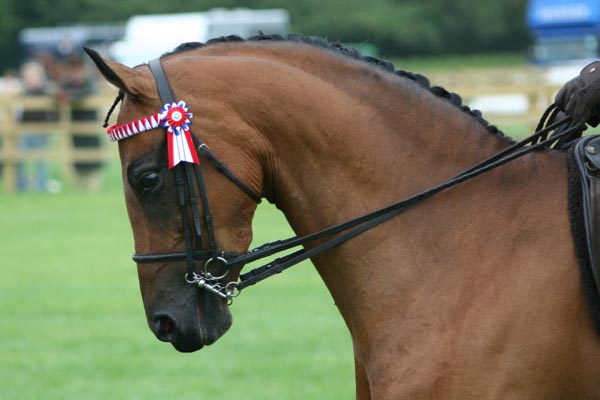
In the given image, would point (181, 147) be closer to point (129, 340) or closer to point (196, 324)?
point (196, 324)

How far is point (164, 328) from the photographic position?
356cm

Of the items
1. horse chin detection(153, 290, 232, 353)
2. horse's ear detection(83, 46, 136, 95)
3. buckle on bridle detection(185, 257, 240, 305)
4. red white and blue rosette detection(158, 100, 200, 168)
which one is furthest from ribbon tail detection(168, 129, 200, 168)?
horse chin detection(153, 290, 232, 353)

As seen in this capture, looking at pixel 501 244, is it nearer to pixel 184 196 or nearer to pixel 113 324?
pixel 184 196

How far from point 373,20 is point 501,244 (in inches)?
2147

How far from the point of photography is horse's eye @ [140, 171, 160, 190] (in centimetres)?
350

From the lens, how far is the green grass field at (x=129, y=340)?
7.88 metres

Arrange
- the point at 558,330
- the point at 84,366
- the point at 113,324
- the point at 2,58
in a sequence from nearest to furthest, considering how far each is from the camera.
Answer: the point at 558,330 → the point at 84,366 → the point at 113,324 → the point at 2,58

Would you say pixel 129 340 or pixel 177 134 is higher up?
pixel 129 340

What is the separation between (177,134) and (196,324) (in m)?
0.64

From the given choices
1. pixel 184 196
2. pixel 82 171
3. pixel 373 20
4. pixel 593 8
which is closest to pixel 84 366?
pixel 184 196

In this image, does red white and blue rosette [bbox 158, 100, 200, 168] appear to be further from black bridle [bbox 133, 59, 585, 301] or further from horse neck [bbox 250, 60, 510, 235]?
horse neck [bbox 250, 60, 510, 235]

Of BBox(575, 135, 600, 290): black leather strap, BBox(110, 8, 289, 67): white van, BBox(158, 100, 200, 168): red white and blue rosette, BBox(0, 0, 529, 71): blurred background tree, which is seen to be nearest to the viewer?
BBox(575, 135, 600, 290): black leather strap

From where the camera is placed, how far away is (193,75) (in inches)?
140

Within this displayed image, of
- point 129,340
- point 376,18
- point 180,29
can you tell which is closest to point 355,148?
point 129,340
